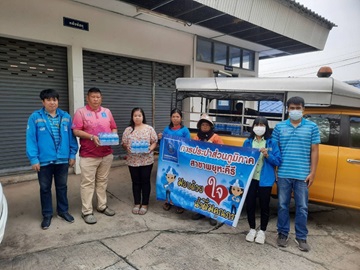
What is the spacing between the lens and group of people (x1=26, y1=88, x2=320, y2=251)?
9.95ft

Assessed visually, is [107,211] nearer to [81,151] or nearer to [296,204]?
[81,151]

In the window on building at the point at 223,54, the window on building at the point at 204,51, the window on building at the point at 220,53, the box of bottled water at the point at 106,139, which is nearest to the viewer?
the box of bottled water at the point at 106,139

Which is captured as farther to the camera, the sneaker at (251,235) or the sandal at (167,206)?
the sandal at (167,206)

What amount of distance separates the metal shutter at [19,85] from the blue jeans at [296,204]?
5128mm

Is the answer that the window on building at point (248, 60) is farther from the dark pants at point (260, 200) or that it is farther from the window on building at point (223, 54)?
the dark pants at point (260, 200)

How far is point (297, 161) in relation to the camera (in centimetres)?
302

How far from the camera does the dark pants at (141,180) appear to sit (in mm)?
3918

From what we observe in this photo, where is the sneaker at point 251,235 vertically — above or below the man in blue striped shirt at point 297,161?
below

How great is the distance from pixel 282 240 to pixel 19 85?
18.1 ft

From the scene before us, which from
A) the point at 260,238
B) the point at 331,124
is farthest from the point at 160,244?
the point at 331,124

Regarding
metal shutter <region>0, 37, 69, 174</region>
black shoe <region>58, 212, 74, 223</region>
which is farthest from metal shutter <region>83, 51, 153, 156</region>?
black shoe <region>58, 212, 74, 223</region>

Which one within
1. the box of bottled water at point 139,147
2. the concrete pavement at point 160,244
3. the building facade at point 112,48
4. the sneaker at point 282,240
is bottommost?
the concrete pavement at point 160,244

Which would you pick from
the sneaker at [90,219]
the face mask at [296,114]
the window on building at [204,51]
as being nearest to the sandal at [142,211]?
the sneaker at [90,219]

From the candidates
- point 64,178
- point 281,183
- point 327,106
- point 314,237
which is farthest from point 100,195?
point 327,106
